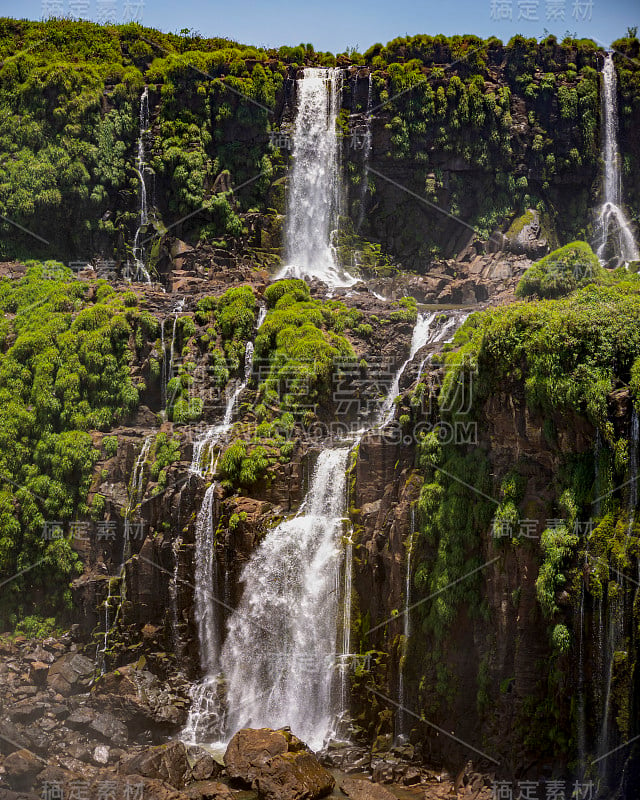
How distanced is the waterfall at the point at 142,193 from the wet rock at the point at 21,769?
2628 cm

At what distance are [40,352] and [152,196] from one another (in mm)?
13276

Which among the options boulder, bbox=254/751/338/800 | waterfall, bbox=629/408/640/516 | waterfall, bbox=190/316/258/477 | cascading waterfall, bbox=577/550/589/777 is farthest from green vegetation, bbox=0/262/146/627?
waterfall, bbox=629/408/640/516

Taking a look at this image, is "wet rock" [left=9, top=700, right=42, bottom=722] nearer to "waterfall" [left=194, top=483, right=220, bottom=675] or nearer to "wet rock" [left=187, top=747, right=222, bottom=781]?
"waterfall" [left=194, top=483, right=220, bottom=675]

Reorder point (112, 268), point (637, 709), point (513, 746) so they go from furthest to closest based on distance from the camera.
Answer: point (112, 268) → point (513, 746) → point (637, 709)

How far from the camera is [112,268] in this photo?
50.3m

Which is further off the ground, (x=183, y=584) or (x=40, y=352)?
(x=40, y=352)

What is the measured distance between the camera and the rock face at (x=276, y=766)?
27.3 m

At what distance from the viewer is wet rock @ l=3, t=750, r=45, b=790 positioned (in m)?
29.1

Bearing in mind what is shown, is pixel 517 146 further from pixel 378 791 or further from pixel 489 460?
pixel 378 791

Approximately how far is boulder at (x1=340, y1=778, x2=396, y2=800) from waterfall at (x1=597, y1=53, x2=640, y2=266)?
3121 centimetres

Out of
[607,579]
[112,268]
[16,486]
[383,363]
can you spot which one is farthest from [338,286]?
[607,579]

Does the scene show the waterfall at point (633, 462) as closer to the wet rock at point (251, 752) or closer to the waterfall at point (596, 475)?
the waterfall at point (596, 475)

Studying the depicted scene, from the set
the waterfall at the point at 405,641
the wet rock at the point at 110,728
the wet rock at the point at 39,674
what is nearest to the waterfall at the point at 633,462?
the waterfall at the point at 405,641

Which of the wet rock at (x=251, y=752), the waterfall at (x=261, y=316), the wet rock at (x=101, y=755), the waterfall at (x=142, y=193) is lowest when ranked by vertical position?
the wet rock at (x=101, y=755)
